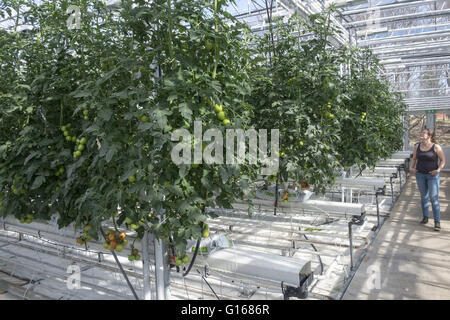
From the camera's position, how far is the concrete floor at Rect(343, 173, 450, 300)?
2602 millimetres

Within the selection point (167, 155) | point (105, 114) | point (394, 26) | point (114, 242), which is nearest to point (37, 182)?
point (114, 242)

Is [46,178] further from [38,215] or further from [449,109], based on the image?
[449,109]

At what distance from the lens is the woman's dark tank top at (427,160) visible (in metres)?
3.94

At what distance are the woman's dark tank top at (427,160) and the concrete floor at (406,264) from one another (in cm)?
73

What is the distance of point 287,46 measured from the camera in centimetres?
306

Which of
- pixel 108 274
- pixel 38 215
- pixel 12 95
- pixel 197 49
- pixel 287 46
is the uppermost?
pixel 287 46

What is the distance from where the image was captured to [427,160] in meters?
3.98

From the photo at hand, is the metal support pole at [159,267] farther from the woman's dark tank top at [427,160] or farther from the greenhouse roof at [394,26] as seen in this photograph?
the woman's dark tank top at [427,160]

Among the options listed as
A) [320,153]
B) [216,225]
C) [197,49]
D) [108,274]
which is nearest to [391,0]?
[320,153]

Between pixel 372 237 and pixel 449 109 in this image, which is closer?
pixel 372 237

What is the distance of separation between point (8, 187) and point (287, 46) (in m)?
2.40

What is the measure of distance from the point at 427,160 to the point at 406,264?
1.44 metres

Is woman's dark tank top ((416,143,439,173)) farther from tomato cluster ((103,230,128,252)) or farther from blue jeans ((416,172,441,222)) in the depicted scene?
tomato cluster ((103,230,128,252))

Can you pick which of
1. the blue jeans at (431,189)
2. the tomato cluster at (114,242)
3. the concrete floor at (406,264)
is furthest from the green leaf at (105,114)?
the blue jeans at (431,189)
